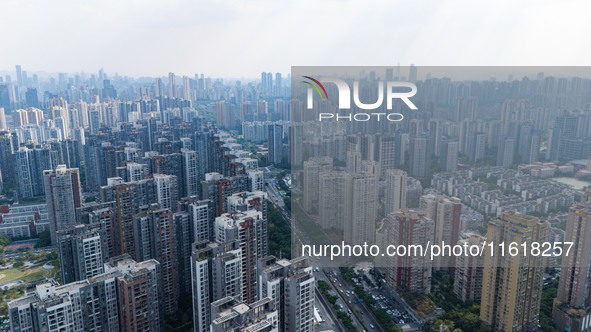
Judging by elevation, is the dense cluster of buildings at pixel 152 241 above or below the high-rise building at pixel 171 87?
below

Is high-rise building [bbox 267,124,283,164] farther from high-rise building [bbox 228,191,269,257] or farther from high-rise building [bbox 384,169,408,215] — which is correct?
high-rise building [bbox 384,169,408,215]

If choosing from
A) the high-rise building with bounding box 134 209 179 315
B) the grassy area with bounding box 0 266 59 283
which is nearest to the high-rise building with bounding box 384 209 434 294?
the high-rise building with bounding box 134 209 179 315

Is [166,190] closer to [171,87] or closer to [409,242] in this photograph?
[409,242]

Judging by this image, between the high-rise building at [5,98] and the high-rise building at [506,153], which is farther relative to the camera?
the high-rise building at [5,98]

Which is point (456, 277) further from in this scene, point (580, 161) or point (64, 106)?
point (64, 106)

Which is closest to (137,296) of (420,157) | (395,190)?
(395,190)

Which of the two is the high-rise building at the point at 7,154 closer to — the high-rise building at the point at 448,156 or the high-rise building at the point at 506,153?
the high-rise building at the point at 448,156

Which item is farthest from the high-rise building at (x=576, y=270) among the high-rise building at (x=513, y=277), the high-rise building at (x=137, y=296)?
the high-rise building at (x=137, y=296)

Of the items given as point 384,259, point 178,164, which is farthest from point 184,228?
point 178,164
